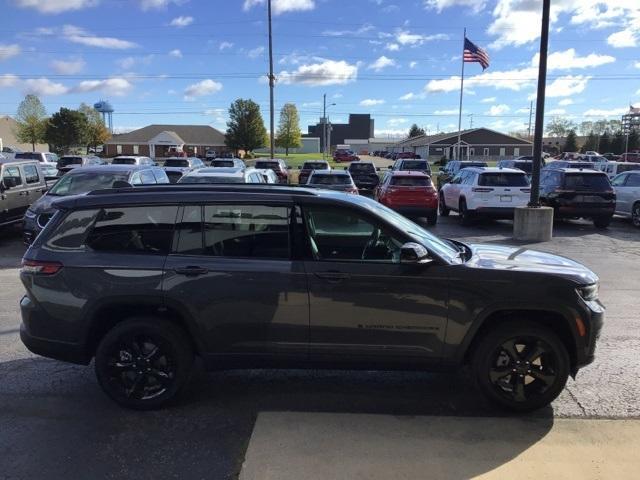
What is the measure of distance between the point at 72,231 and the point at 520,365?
12.0ft

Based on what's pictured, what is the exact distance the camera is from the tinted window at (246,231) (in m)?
4.27

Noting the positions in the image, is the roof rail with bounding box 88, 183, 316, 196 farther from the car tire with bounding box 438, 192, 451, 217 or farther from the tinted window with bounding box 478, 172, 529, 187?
the car tire with bounding box 438, 192, 451, 217

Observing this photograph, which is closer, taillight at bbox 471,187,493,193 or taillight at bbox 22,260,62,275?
taillight at bbox 22,260,62,275

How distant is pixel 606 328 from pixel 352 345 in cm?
398

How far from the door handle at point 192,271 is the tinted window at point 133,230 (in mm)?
260

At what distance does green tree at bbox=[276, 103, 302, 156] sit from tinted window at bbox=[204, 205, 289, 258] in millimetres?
92672

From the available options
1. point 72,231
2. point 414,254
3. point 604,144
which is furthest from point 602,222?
point 604,144

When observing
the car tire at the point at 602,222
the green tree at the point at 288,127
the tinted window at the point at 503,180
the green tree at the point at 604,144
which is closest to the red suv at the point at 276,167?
the tinted window at the point at 503,180

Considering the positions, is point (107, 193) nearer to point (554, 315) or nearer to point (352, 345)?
point (352, 345)

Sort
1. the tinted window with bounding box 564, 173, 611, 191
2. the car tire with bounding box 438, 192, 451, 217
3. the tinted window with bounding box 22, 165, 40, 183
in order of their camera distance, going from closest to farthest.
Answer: the tinted window with bounding box 22, 165, 40, 183
the tinted window with bounding box 564, 173, 611, 191
the car tire with bounding box 438, 192, 451, 217

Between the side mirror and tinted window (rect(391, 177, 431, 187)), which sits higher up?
tinted window (rect(391, 177, 431, 187))

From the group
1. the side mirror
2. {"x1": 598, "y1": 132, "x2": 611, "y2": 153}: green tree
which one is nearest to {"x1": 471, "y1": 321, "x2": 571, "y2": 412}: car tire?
the side mirror

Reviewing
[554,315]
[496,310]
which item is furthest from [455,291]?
[554,315]

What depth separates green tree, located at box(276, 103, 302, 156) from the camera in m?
95.5
